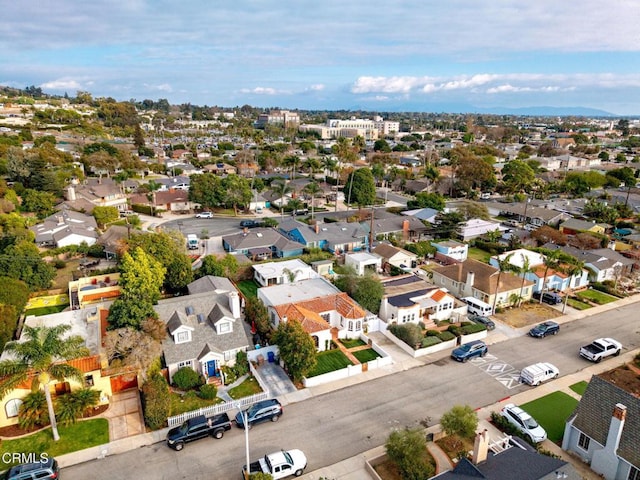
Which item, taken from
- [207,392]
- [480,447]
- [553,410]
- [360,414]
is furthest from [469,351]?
[207,392]

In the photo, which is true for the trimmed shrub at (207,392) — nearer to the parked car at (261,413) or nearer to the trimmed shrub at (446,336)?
the parked car at (261,413)

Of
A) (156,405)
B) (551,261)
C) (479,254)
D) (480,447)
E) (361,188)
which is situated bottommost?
(479,254)

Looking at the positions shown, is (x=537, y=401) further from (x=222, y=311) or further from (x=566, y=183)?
(x=566, y=183)

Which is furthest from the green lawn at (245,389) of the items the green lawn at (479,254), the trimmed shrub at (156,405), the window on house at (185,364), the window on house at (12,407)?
the green lawn at (479,254)

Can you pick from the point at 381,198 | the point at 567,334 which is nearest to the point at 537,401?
the point at 567,334

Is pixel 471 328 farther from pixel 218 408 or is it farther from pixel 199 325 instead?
pixel 199 325
